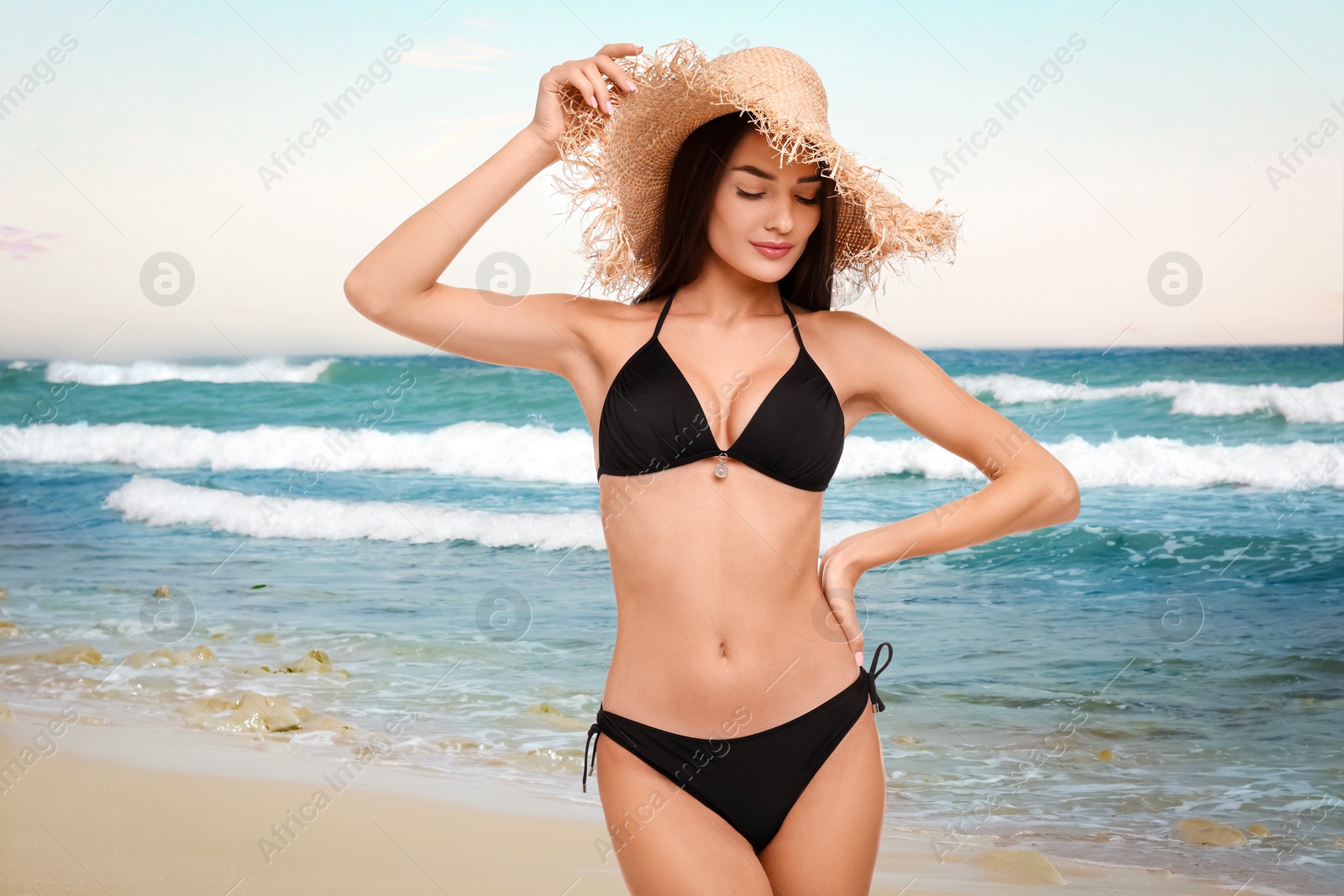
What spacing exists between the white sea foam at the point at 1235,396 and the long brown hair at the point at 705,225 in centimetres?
1282

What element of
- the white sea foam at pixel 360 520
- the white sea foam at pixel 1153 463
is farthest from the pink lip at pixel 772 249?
the white sea foam at pixel 1153 463

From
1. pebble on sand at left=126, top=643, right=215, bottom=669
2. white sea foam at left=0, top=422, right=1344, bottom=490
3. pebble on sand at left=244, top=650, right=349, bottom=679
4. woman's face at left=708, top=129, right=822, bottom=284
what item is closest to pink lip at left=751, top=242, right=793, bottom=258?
woman's face at left=708, top=129, right=822, bottom=284

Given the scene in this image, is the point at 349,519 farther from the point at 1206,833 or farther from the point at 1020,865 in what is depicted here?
the point at 1206,833

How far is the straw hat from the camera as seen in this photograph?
86.1 inches

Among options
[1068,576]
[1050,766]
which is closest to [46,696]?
[1050,766]

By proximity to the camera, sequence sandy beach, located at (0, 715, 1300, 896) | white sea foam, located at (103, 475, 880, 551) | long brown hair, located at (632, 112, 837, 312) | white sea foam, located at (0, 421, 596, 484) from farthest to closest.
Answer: white sea foam, located at (0, 421, 596, 484), white sea foam, located at (103, 475, 880, 551), sandy beach, located at (0, 715, 1300, 896), long brown hair, located at (632, 112, 837, 312)

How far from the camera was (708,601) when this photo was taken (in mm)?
2213

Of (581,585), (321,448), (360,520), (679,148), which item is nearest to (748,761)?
(679,148)

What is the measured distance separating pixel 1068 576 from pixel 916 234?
8.09 meters

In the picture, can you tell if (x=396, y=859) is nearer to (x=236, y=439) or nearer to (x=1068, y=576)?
(x=1068, y=576)

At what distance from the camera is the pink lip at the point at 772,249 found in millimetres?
2256

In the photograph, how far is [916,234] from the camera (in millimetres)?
2404

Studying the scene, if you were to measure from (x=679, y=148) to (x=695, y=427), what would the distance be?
0.64 m

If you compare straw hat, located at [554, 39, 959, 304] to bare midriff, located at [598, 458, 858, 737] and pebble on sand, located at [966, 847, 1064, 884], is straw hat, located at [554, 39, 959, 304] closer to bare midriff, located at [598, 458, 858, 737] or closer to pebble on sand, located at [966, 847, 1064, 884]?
bare midriff, located at [598, 458, 858, 737]
